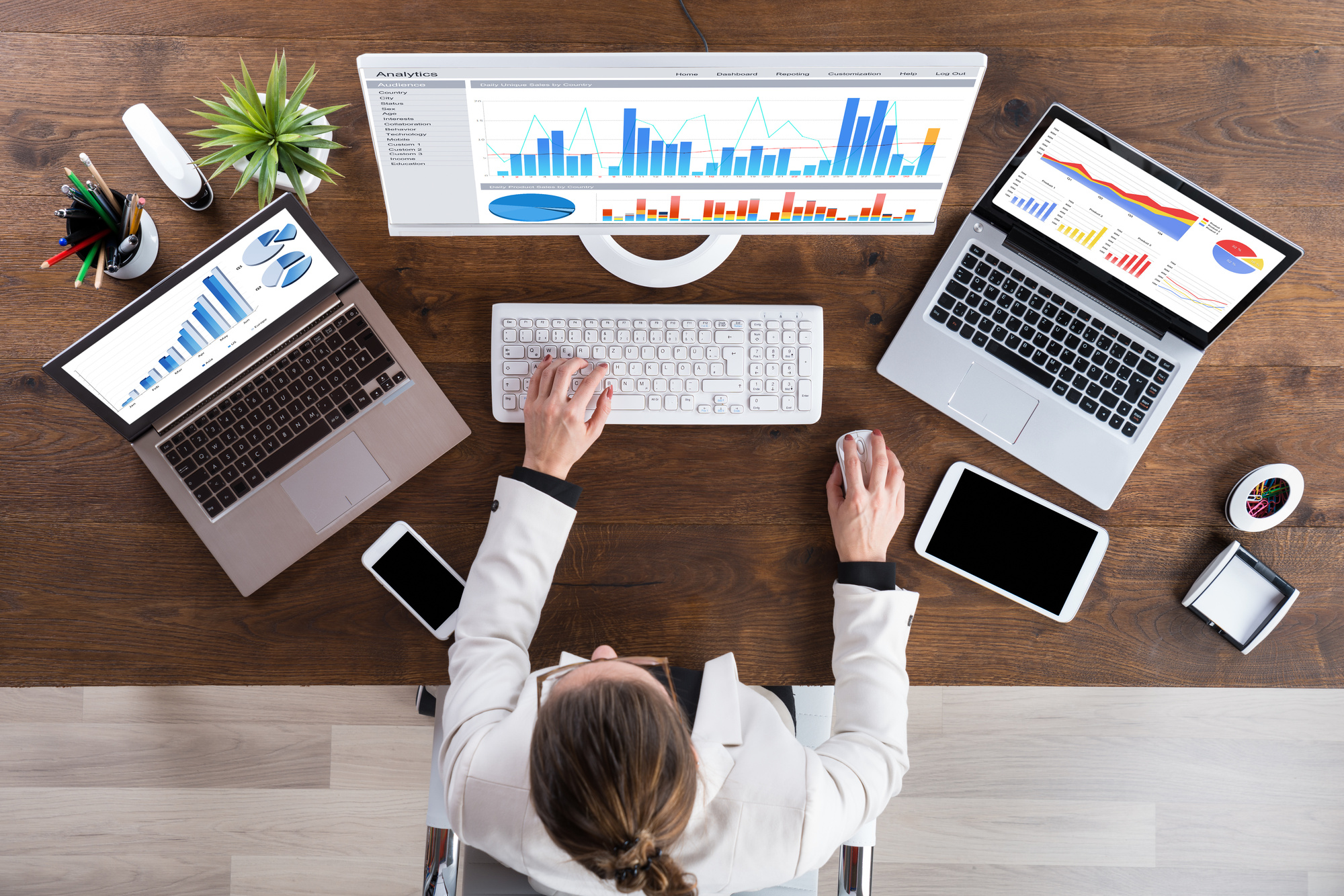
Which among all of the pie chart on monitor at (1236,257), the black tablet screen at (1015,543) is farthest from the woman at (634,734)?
the pie chart on monitor at (1236,257)

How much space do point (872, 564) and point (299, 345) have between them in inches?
34.8

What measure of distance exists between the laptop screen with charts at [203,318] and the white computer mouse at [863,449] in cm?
76

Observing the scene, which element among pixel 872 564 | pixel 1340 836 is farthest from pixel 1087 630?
pixel 1340 836

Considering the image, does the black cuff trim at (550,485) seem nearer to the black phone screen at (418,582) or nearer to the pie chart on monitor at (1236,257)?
the black phone screen at (418,582)

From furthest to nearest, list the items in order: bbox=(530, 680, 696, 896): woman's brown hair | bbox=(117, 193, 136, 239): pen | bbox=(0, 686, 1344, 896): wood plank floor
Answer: bbox=(0, 686, 1344, 896): wood plank floor < bbox=(117, 193, 136, 239): pen < bbox=(530, 680, 696, 896): woman's brown hair

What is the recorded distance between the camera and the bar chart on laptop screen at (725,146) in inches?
33.1

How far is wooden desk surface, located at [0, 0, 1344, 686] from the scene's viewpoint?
3.55ft

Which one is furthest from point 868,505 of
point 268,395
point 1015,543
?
point 268,395

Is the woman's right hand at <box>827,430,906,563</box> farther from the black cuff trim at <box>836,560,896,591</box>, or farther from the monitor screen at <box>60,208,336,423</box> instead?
the monitor screen at <box>60,208,336,423</box>

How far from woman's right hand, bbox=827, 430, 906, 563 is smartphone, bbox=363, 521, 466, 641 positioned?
22.1 inches

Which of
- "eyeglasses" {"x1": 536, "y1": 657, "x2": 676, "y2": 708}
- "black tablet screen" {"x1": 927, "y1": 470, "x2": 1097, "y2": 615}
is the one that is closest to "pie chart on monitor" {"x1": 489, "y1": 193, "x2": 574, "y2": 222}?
"eyeglasses" {"x1": 536, "y1": 657, "x2": 676, "y2": 708}

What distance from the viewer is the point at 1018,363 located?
43.8 inches

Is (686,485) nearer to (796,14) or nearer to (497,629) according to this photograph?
(497,629)

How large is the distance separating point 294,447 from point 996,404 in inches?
41.0
